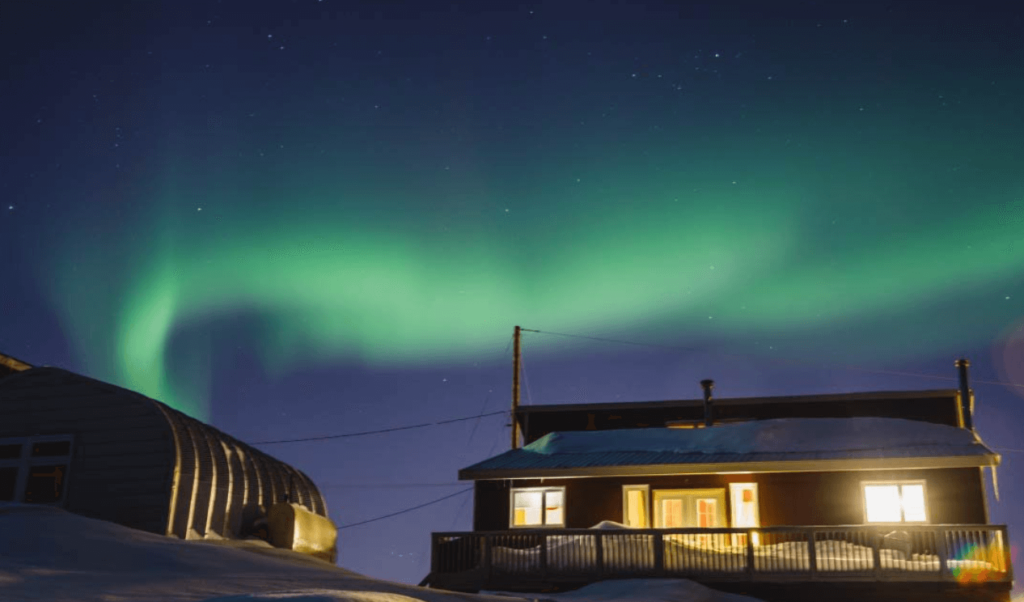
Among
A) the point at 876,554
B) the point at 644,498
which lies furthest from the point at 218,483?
the point at 876,554

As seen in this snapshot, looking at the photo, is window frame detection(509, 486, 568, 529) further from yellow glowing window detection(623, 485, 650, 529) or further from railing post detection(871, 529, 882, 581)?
railing post detection(871, 529, 882, 581)

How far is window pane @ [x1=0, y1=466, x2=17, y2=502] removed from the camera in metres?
25.1

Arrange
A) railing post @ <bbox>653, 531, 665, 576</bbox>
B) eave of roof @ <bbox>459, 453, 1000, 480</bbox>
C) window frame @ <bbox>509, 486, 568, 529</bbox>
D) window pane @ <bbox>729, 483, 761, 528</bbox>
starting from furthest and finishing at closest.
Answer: window frame @ <bbox>509, 486, 568, 529</bbox>
window pane @ <bbox>729, 483, 761, 528</bbox>
eave of roof @ <bbox>459, 453, 1000, 480</bbox>
railing post @ <bbox>653, 531, 665, 576</bbox>

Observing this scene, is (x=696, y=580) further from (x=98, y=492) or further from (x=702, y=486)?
(x=98, y=492)

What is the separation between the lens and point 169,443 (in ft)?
78.9

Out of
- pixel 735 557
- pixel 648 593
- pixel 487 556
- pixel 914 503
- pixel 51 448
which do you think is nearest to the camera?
pixel 648 593

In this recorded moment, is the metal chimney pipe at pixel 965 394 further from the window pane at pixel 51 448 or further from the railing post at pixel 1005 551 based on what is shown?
the window pane at pixel 51 448

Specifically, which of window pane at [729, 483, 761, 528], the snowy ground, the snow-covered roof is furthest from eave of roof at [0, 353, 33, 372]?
window pane at [729, 483, 761, 528]

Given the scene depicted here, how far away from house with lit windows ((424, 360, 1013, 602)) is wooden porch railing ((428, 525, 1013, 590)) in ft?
0.10

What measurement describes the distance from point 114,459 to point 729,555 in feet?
46.7

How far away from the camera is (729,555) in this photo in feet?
78.8

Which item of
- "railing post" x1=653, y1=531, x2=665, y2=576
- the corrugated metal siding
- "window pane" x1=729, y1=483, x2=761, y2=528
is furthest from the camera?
"window pane" x1=729, y1=483, x2=761, y2=528

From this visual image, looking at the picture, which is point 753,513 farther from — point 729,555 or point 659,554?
point 659,554

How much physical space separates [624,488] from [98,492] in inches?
526
